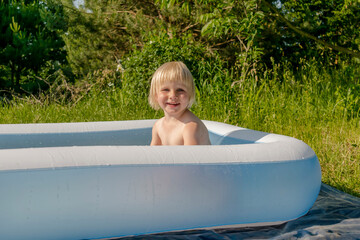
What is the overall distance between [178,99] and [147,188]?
2.84 ft

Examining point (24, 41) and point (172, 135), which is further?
point (24, 41)

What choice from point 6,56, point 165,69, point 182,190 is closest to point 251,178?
point 182,190

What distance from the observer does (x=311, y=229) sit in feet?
7.97

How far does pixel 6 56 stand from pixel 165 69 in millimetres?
6805

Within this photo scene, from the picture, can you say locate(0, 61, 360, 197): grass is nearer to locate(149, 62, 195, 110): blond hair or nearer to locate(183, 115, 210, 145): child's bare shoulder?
locate(183, 115, 210, 145): child's bare shoulder

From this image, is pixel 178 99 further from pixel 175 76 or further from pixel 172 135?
pixel 172 135

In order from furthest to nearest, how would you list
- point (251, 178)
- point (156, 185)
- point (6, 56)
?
point (6, 56)
point (251, 178)
point (156, 185)

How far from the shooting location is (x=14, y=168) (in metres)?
1.98

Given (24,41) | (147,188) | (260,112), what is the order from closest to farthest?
(147,188) → (260,112) → (24,41)

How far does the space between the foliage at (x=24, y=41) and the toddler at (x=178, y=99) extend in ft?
20.6

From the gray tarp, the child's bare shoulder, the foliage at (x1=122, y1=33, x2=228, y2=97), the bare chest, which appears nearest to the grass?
the foliage at (x1=122, y1=33, x2=228, y2=97)

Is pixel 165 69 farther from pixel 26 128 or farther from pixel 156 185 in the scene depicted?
pixel 26 128

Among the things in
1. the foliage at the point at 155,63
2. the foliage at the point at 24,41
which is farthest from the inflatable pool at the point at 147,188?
the foliage at the point at 24,41

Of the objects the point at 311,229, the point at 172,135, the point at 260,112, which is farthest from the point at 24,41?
the point at 311,229
